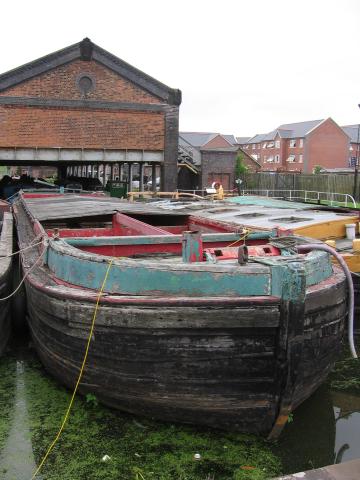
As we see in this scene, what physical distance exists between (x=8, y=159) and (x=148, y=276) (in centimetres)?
2193

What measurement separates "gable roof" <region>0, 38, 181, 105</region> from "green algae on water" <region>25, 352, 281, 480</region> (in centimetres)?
2238

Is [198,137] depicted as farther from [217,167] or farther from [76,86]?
[76,86]

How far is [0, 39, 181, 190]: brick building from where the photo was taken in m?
23.8

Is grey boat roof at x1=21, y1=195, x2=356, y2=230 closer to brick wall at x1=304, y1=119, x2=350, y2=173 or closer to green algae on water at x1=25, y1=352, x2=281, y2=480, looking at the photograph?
green algae on water at x1=25, y1=352, x2=281, y2=480

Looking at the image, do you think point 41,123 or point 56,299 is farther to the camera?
point 41,123

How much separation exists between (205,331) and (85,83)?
23.6m

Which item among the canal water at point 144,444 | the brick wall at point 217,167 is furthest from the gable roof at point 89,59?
the canal water at point 144,444

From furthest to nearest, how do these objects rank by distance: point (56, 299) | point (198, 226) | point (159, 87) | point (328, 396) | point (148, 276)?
point (159, 87), point (198, 226), point (328, 396), point (56, 299), point (148, 276)

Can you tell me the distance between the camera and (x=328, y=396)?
16.8 feet

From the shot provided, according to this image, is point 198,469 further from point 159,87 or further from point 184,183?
point 184,183

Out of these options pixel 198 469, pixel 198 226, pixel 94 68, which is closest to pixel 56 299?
pixel 198 469

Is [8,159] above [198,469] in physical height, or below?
above

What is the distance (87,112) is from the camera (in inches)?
986

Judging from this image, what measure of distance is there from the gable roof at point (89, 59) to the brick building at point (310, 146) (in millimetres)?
41108
